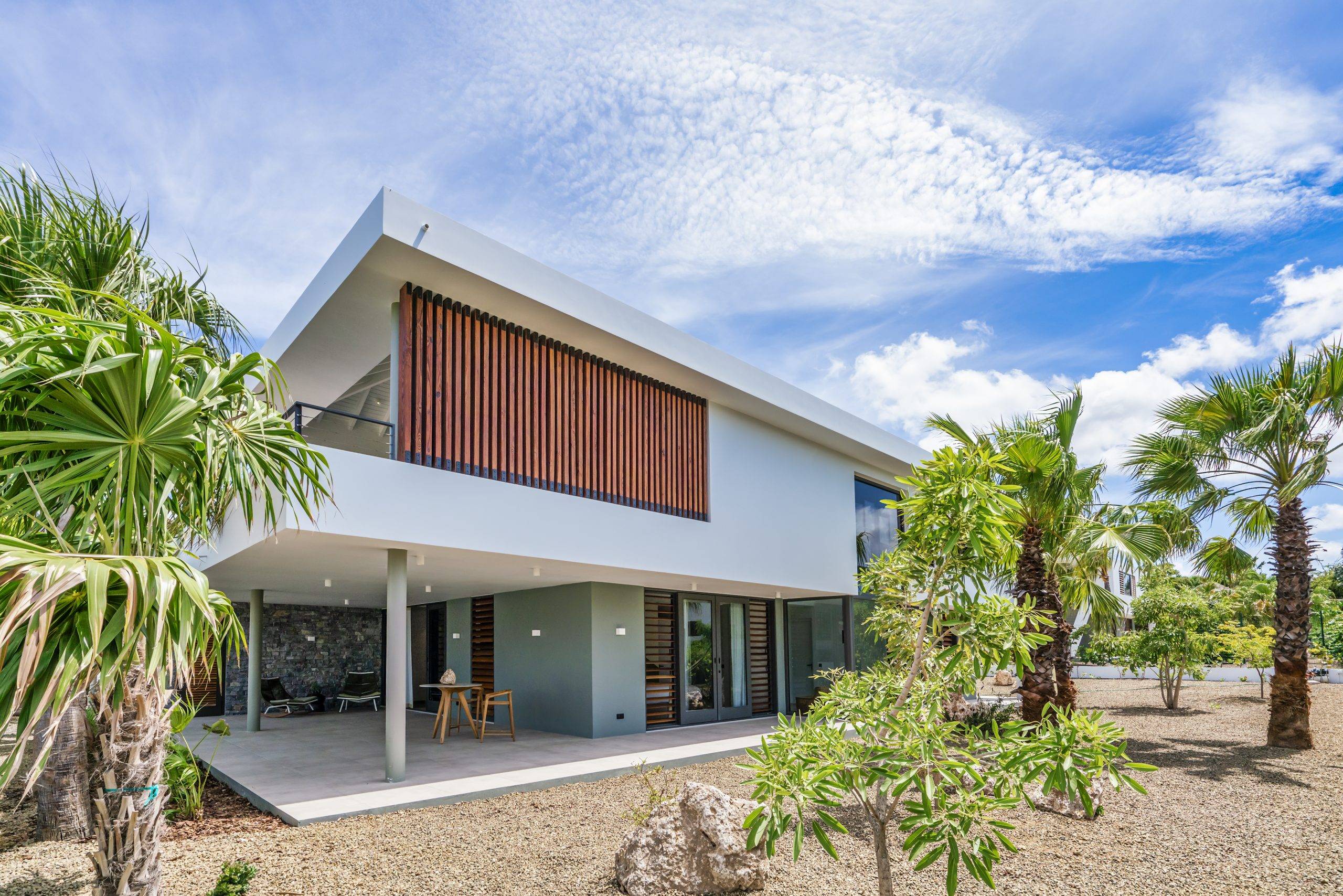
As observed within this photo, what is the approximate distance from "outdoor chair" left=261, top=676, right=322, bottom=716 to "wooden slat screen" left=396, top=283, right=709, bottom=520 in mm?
10566

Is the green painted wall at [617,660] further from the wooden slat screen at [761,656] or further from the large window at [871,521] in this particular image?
the large window at [871,521]

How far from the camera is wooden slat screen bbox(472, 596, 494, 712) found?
15.0 meters

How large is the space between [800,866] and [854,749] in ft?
9.56

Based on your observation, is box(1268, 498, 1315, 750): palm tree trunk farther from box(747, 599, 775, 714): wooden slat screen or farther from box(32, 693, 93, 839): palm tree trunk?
box(32, 693, 93, 839): palm tree trunk

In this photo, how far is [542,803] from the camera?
7.99 metres

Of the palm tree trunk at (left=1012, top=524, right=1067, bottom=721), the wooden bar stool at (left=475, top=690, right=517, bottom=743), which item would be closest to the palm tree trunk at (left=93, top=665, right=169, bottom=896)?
the wooden bar stool at (left=475, top=690, right=517, bottom=743)

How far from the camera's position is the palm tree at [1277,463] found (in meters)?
10.4

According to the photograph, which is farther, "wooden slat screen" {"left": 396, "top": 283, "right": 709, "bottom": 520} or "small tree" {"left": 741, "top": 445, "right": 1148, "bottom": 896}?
"wooden slat screen" {"left": 396, "top": 283, "right": 709, "bottom": 520}

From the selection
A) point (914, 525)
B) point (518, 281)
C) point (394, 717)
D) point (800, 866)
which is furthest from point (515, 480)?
point (914, 525)

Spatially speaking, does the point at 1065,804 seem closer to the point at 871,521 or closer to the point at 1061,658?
the point at 1061,658

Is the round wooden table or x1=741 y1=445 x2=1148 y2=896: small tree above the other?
x1=741 y1=445 x2=1148 y2=896: small tree

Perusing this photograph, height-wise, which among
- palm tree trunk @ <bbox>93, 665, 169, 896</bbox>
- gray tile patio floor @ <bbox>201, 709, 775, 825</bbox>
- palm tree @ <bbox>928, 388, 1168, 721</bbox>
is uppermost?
palm tree @ <bbox>928, 388, 1168, 721</bbox>

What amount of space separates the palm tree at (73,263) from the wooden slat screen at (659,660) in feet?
27.0

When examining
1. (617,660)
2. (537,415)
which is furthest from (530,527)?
(617,660)
